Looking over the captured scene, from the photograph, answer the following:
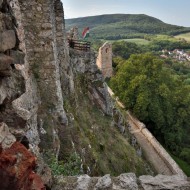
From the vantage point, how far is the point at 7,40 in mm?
4895

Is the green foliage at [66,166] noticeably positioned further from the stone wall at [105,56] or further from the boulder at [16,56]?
the stone wall at [105,56]

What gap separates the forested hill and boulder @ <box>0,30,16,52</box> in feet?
509

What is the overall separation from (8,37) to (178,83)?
32645 mm

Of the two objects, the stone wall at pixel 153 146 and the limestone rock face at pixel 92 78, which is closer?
the limestone rock face at pixel 92 78

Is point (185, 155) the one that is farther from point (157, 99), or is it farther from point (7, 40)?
point (7, 40)

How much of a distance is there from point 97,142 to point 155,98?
17.9 m

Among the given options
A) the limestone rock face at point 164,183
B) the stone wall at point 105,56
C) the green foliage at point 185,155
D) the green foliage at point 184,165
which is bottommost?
the green foliage at point 184,165

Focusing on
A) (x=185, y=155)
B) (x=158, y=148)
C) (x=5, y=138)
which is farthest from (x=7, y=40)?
(x=185, y=155)

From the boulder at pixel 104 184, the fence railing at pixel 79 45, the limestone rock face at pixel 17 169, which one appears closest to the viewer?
the limestone rock face at pixel 17 169

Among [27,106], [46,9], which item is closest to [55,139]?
[27,106]

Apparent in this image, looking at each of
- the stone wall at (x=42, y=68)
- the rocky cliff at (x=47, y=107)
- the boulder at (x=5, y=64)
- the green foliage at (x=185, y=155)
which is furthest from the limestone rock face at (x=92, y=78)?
the boulder at (x=5, y=64)

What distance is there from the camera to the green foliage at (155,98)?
3119 centimetres

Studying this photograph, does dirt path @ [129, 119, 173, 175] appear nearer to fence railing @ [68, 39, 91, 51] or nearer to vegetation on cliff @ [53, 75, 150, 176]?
vegetation on cliff @ [53, 75, 150, 176]

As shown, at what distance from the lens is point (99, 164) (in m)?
12.8
